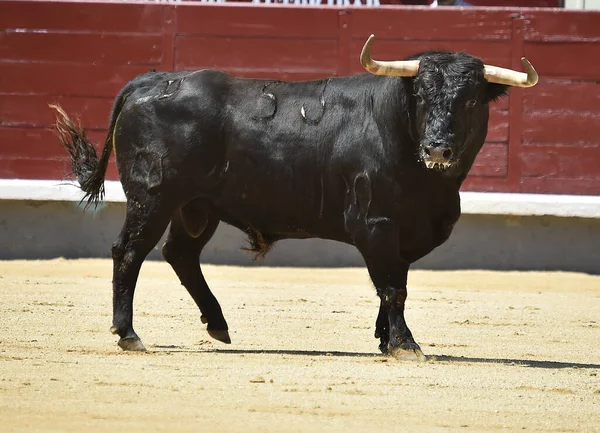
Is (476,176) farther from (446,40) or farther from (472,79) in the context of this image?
(472,79)

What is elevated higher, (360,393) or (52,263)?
(360,393)

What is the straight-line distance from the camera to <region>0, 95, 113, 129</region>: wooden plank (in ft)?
38.4

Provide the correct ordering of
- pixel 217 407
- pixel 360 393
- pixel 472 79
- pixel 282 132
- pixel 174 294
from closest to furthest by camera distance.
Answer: pixel 217 407 → pixel 360 393 → pixel 472 79 → pixel 282 132 → pixel 174 294

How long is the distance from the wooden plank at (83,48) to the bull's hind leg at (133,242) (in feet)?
15.3

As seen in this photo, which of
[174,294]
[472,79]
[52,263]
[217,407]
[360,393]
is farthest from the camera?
[52,263]

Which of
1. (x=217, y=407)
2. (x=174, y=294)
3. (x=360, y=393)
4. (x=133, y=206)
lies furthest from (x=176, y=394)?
(x=174, y=294)

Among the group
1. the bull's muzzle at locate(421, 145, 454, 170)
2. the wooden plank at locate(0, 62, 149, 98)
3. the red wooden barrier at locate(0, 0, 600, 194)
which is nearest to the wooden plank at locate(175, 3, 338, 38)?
the red wooden barrier at locate(0, 0, 600, 194)

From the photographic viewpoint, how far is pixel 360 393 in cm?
568

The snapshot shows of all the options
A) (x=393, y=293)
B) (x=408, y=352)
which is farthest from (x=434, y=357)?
(x=393, y=293)

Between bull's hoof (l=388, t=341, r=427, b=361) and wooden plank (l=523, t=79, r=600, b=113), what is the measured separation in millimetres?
5239

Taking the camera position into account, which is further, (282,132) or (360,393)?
(282,132)

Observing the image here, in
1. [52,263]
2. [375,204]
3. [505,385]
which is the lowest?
[52,263]

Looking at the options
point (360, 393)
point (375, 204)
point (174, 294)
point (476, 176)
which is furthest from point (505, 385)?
point (476, 176)

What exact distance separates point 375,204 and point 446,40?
490 cm
